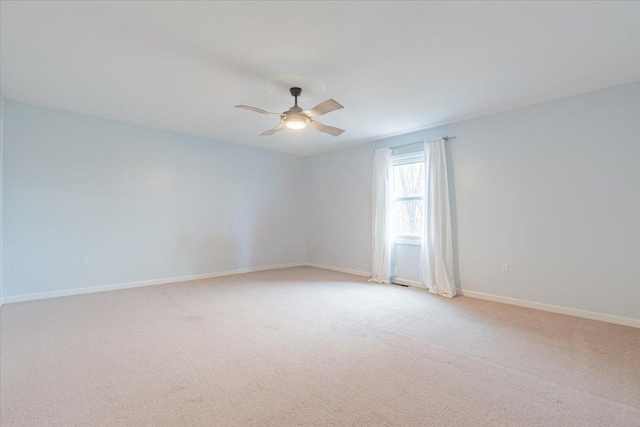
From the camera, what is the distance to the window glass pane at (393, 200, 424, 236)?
190 inches

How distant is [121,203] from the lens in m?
4.55

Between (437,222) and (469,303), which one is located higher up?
(437,222)

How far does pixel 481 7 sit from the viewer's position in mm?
1984

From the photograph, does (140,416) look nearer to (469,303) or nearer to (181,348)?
(181,348)

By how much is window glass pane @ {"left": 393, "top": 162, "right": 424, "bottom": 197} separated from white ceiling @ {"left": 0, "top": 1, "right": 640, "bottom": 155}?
110 cm

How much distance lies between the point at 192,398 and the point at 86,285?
139 inches

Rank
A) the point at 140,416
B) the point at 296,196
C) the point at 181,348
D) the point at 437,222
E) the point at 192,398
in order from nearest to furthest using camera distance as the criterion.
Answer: the point at 140,416
the point at 192,398
the point at 181,348
the point at 437,222
the point at 296,196

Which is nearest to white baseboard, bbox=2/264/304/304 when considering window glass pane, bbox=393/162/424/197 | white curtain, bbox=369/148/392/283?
white curtain, bbox=369/148/392/283

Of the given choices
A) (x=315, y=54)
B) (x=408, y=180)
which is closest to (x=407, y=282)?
(x=408, y=180)

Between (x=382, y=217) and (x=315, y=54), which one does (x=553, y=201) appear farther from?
(x=315, y=54)

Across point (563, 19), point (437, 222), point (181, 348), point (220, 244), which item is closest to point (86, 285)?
point (220, 244)

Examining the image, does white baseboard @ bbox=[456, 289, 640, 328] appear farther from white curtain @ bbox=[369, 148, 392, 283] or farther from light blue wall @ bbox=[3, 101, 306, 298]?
light blue wall @ bbox=[3, 101, 306, 298]

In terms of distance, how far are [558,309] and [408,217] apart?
2.25 m

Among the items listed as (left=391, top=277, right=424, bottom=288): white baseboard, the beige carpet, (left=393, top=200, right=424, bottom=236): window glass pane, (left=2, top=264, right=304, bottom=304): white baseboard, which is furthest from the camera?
(left=393, top=200, right=424, bottom=236): window glass pane
